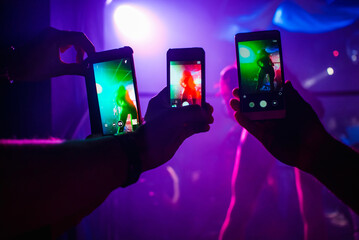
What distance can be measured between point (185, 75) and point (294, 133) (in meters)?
0.57

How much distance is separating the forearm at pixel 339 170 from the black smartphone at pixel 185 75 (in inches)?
22.4

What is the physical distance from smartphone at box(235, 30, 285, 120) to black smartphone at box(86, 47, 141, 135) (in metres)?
0.54

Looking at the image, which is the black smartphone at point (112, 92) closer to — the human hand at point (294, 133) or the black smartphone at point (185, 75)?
the black smartphone at point (185, 75)

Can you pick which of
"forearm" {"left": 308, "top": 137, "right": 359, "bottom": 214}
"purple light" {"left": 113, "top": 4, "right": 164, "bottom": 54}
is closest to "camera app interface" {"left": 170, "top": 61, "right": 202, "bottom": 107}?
"forearm" {"left": 308, "top": 137, "right": 359, "bottom": 214}

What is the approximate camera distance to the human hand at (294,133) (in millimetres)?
866

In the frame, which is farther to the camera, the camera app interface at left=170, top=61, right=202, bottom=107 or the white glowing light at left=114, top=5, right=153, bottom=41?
the white glowing light at left=114, top=5, right=153, bottom=41

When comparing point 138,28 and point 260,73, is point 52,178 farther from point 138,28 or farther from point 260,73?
point 138,28

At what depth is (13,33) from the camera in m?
1.13

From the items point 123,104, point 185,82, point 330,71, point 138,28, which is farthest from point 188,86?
Answer: point 330,71

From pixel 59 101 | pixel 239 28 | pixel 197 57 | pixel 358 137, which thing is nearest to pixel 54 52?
pixel 59 101

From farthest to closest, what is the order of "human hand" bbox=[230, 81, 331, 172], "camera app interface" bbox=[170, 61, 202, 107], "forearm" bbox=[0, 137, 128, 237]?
"camera app interface" bbox=[170, 61, 202, 107] < "human hand" bbox=[230, 81, 331, 172] < "forearm" bbox=[0, 137, 128, 237]

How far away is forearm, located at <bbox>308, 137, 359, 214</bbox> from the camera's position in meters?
0.76

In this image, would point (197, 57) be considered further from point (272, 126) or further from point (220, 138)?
point (220, 138)

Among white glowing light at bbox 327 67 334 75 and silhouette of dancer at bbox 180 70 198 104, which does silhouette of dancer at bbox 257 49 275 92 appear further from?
white glowing light at bbox 327 67 334 75
